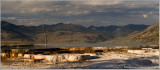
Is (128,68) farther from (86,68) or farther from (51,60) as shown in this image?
(51,60)

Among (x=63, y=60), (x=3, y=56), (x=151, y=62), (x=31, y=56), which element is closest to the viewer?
(x=151, y=62)

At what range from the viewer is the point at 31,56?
2416 centimetres

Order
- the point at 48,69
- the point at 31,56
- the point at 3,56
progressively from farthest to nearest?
the point at 3,56, the point at 31,56, the point at 48,69

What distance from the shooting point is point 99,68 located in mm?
15969

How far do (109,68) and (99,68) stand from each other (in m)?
0.70

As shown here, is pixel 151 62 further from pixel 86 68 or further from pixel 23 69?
pixel 23 69

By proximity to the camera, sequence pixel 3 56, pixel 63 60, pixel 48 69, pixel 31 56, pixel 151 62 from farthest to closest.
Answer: pixel 3 56 → pixel 31 56 → pixel 63 60 → pixel 151 62 → pixel 48 69

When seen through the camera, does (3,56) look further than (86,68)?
Yes

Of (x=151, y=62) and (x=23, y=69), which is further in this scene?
(x=151, y=62)

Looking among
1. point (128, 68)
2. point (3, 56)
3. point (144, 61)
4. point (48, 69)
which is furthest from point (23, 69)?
point (3, 56)

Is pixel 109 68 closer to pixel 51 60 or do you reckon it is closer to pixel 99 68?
pixel 99 68

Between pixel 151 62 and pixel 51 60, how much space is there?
343 inches

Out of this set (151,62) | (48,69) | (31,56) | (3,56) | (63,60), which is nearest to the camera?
(48,69)

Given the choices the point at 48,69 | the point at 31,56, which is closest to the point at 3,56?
the point at 31,56
